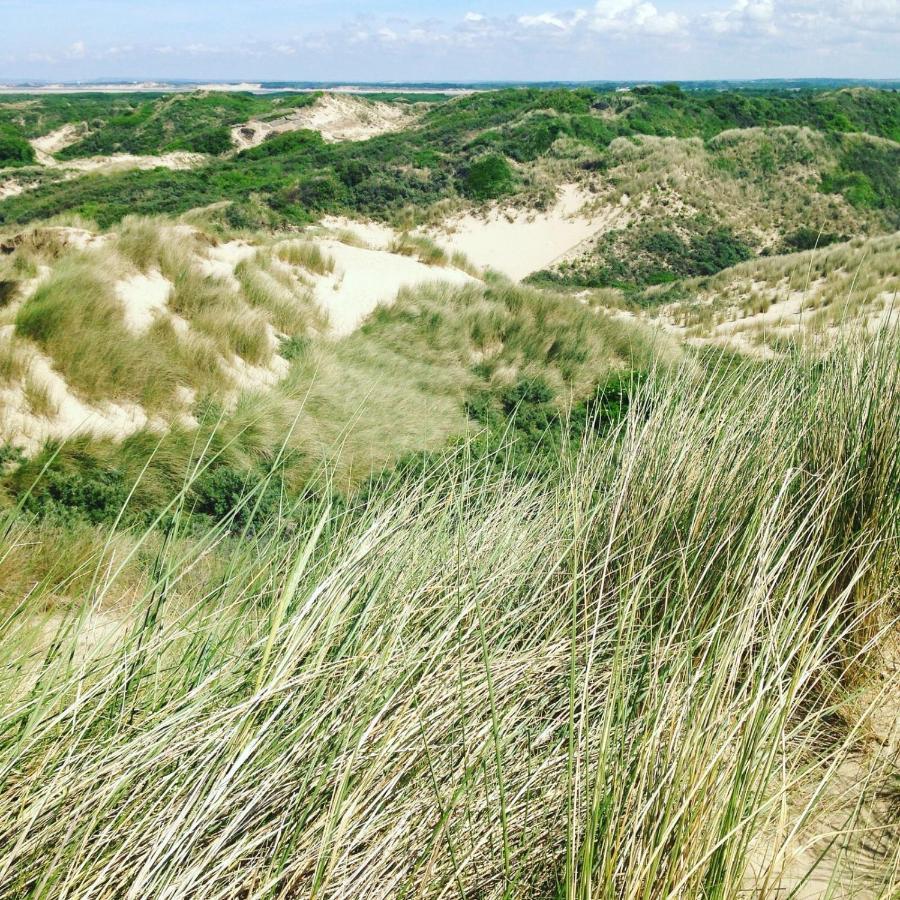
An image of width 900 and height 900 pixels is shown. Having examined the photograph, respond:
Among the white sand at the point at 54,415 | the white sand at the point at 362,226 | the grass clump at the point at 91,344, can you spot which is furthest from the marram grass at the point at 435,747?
the white sand at the point at 362,226

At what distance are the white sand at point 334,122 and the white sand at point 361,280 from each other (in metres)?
42.5

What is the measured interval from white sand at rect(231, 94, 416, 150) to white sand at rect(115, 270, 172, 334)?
46.1m

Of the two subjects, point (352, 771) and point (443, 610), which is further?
point (443, 610)

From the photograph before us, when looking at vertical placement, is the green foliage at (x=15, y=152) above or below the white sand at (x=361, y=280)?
above

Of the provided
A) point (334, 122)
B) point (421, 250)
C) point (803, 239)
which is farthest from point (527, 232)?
point (334, 122)

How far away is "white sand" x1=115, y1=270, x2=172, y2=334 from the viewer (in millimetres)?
7055

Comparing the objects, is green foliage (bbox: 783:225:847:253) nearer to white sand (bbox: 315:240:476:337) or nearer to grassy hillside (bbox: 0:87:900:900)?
white sand (bbox: 315:240:476:337)

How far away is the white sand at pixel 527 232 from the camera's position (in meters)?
28.0

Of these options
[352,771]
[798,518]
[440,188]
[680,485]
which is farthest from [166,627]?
[440,188]

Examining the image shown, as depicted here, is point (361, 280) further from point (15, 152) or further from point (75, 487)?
point (15, 152)

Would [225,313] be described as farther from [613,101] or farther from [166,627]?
[613,101]

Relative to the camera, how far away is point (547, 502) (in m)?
2.95

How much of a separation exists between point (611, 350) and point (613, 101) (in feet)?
135

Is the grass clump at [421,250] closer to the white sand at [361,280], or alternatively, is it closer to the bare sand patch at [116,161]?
the white sand at [361,280]
